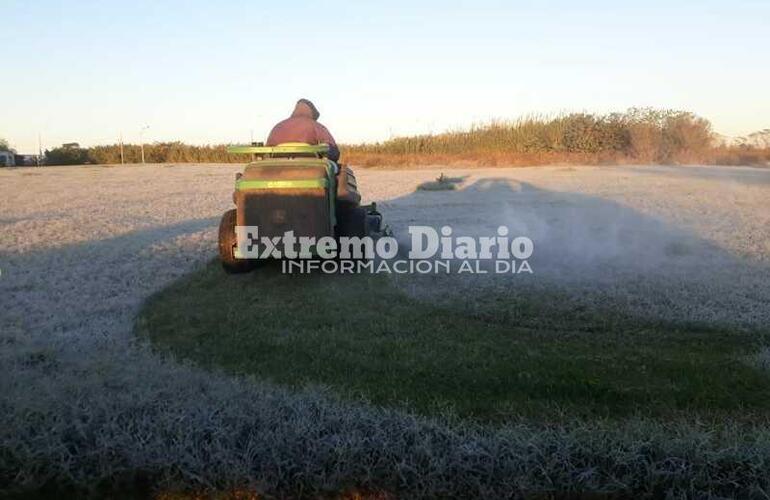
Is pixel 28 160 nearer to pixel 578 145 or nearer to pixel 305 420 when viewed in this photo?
pixel 578 145

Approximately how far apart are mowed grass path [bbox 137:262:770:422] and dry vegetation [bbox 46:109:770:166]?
22.9m

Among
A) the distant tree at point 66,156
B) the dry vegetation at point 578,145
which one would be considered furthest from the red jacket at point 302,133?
the distant tree at point 66,156

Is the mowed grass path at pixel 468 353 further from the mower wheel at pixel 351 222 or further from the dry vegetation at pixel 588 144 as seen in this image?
the dry vegetation at pixel 588 144

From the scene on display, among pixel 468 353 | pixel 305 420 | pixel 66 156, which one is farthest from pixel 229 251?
pixel 66 156

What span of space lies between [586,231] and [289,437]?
25.0 feet

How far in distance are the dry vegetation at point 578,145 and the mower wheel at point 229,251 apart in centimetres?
2167

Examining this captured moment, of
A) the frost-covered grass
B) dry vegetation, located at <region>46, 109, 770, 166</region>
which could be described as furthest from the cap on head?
dry vegetation, located at <region>46, 109, 770, 166</region>

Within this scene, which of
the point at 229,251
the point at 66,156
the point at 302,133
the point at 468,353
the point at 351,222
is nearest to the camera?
the point at 468,353

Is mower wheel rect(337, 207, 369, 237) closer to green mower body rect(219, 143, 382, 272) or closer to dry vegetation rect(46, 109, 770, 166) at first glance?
green mower body rect(219, 143, 382, 272)

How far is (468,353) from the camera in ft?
14.8

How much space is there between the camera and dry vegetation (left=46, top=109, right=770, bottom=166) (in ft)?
95.8

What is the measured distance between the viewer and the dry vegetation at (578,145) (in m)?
29.2

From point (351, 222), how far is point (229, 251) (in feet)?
4.37

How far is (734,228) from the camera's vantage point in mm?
9734
